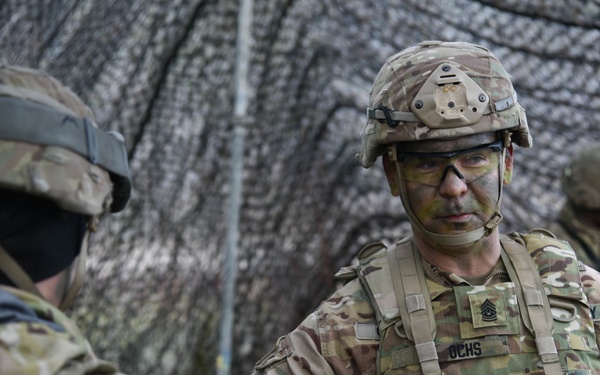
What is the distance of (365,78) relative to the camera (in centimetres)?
700

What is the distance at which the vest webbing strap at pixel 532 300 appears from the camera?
10.9 feet

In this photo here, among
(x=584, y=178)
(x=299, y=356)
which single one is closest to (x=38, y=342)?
(x=299, y=356)

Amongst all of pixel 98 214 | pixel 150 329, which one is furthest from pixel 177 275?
pixel 98 214

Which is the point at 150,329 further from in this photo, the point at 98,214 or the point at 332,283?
the point at 98,214

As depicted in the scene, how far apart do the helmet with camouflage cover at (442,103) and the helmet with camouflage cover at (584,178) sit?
305 centimetres

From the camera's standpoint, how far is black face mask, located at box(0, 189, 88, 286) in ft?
8.15

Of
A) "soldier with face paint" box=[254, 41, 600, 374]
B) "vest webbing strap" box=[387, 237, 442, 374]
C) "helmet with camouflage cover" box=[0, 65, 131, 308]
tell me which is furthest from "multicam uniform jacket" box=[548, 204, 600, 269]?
"helmet with camouflage cover" box=[0, 65, 131, 308]

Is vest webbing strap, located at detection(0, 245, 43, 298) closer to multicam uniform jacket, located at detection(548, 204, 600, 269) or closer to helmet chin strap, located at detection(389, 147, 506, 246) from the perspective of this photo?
helmet chin strap, located at detection(389, 147, 506, 246)

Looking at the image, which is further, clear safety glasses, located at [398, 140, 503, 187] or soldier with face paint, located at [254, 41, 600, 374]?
clear safety glasses, located at [398, 140, 503, 187]

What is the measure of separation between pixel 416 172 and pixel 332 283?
14.0ft

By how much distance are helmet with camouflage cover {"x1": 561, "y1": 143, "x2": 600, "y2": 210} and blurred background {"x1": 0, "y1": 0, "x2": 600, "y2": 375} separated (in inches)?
6.3

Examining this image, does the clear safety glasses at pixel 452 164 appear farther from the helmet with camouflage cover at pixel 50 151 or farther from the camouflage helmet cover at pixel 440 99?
the helmet with camouflage cover at pixel 50 151

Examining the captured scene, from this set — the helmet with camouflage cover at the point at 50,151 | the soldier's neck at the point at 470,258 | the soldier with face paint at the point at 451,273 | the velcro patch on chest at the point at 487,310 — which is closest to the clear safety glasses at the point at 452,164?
the soldier with face paint at the point at 451,273

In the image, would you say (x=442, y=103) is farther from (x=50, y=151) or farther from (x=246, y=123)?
(x=246, y=123)
